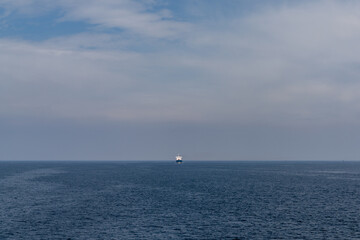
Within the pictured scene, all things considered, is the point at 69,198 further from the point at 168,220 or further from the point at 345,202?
the point at 345,202

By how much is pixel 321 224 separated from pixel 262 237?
14.4m

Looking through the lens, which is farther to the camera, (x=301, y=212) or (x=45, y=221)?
Answer: (x=301, y=212)

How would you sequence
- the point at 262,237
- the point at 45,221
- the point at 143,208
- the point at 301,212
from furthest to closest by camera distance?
the point at 143,208
the point at 301,212
the point at 45,221
the point at 262,237

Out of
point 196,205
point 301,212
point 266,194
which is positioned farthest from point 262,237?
point 266,194

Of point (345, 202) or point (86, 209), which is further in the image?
point (345, 202)

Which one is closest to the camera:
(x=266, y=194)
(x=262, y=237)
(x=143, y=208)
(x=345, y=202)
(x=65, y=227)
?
(x=262, y=237)

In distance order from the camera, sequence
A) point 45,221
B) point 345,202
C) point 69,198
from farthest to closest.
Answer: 1. point 69,198
2. point 345,202
3. point 45,221

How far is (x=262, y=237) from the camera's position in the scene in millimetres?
52438

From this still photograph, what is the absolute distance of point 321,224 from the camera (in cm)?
6053

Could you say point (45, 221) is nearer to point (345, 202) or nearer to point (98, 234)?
point (98, 234)

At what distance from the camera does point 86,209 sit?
251 ft

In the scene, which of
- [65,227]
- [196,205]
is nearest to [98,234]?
[65,227]

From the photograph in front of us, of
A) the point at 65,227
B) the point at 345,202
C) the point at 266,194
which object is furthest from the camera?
the point at 266,194

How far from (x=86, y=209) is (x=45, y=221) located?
1378 cm
